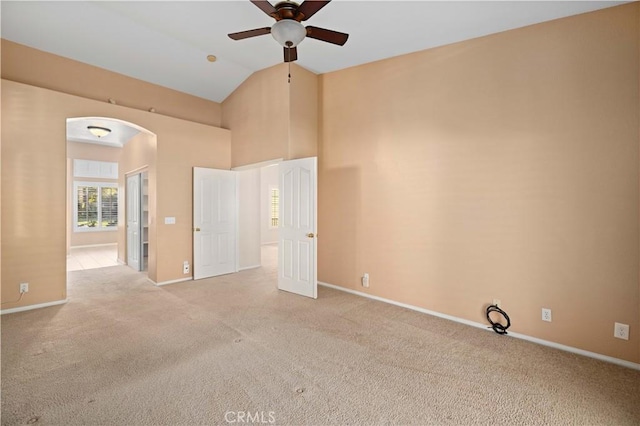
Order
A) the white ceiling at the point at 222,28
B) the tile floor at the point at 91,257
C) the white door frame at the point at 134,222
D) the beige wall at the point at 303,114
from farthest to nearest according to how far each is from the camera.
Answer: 1. the tile floor at the point at 91,257
2. the white door frame at the point at 134,222
3. the beige wall at the point at 303,114
4. the white ceiling at the point at 222,28

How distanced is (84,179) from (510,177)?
1127 centimetres

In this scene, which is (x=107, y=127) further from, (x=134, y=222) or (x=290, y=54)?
(x=290, y=54)

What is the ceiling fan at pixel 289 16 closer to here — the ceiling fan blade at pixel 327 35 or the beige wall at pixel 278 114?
the ceiling fan blade at pixel 327 35

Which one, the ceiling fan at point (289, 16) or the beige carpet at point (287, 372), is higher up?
the ceiling fan at point (289, 16)

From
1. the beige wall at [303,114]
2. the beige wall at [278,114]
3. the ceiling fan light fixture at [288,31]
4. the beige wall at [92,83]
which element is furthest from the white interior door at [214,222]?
the ceiling fan light fixture at [288,31]

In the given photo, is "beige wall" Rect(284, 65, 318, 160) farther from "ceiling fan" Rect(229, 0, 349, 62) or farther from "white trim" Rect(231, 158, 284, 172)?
"ceiling fan" Rect(229, 0, 349, 62)

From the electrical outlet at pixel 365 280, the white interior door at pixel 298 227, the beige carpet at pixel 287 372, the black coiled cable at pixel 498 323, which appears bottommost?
the beige carpet at pixel 287 372

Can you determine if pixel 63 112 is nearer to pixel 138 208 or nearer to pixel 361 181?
pixel 138 208

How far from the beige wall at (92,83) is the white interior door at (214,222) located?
1314 mm

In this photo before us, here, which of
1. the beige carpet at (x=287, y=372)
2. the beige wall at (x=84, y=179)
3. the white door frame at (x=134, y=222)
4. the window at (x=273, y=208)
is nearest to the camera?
the beige carpet at (x=287, y=372)

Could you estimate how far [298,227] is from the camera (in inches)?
174

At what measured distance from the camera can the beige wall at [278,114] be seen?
14.9ft

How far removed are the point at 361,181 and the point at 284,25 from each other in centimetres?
232

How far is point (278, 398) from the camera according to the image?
208 centimetres
